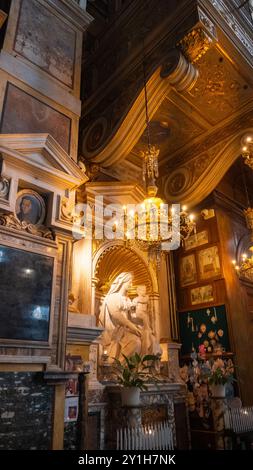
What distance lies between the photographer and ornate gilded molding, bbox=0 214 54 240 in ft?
13.8

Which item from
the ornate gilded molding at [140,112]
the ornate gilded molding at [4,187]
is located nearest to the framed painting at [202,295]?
the ornate gilded molding at [140,112]

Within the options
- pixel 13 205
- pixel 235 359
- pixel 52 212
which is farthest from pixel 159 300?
pixel 13 205

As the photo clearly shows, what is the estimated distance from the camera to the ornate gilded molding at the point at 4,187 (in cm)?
428

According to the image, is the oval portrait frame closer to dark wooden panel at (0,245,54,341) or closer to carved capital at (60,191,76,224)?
carved capital at (60,191,76,224)

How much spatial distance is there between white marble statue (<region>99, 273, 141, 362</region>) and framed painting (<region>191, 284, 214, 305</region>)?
6.95ft

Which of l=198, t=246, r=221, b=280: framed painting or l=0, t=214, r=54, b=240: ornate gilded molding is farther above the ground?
l=198, t=246, r=221, b=280: framed painting

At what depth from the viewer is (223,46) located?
6199 mm

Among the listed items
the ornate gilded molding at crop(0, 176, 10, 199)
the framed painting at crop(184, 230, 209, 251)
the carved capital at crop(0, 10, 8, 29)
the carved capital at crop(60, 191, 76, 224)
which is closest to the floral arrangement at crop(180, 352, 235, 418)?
the framed painting at crop(184, 230, 209, 251)

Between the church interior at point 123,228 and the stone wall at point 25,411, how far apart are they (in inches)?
0.6

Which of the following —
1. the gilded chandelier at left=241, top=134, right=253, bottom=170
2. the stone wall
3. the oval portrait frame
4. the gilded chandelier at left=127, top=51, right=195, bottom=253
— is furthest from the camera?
the gilded chandelier at left=241, top=134, right=253, bottom=170

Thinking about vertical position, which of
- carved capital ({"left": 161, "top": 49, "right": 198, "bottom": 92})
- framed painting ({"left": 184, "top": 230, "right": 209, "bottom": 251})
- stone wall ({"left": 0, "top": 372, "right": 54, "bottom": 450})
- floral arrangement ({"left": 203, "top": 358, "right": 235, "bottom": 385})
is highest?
carved capital ({"left": 161, "top": 49, "right": 198, "bottom": 92})

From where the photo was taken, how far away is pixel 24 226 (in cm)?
437

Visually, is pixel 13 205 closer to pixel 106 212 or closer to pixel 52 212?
pixel 52 212

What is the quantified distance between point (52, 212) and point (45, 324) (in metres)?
1.52
